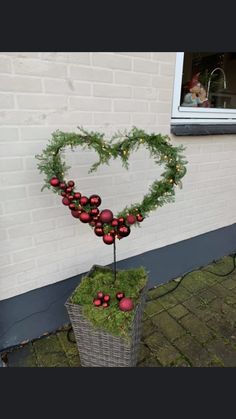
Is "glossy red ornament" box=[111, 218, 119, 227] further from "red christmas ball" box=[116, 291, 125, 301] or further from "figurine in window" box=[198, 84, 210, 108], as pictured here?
"figurine in window" box=[198, 84, 210, 108]

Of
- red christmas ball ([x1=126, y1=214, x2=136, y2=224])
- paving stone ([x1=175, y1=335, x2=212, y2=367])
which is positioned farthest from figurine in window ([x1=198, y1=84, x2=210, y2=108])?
paving stone ([x1=175, y1=335, x2=212, y2=367])

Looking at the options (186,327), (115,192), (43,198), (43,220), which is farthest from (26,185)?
(186,327)

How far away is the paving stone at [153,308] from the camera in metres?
2.20

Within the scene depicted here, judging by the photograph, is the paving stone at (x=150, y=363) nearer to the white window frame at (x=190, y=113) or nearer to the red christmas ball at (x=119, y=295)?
the red christmas ball at (x=119, y=295)

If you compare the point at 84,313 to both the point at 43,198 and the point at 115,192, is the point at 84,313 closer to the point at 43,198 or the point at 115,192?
the point at 43,198

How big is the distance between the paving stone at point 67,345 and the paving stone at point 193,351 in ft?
2.25

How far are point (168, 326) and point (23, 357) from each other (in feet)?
3.33

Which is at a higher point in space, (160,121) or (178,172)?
(160,121)

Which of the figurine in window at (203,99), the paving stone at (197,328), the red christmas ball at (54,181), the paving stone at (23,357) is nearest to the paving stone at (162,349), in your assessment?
the paving stone at (197,328)

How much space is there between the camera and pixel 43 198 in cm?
170

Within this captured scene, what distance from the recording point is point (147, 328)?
204cm

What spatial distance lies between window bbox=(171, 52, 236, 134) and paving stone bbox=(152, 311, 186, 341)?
1.48 metres

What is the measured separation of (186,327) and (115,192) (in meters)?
1.11

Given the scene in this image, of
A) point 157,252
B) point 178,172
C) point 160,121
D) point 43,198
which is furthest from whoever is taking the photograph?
point 157,252
